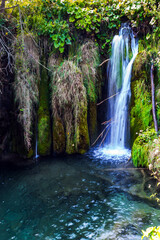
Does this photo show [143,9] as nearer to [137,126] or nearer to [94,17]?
[94,17]

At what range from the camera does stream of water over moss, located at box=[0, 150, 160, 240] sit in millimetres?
2598

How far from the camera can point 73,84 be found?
5.20m

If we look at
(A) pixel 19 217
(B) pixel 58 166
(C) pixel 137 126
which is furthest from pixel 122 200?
(C) pixel 137 126

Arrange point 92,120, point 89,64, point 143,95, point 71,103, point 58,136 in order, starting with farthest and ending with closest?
point 92,120 → point 89,64 → point 58,136 → point 71,103 → point 143,95

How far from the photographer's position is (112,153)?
5.41 metres

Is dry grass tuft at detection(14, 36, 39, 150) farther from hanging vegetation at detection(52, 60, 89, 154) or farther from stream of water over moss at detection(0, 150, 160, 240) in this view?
stream of water over moss at detection(0, 150, 160, 240)

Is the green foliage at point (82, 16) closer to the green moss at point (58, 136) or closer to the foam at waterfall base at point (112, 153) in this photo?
the green moss at point (58, 136)

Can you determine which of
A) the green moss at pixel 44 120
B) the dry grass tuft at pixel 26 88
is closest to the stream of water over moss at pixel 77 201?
the green moss at pixel 44 120

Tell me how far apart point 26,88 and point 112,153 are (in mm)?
2973

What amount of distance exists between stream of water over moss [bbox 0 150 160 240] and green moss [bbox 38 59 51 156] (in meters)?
0.67

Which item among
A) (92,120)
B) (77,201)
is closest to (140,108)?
(92,120)

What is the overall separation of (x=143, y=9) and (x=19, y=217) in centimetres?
603

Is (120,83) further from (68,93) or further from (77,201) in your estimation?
(77,201)

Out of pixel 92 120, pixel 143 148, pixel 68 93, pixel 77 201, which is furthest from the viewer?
pixel 92 120
